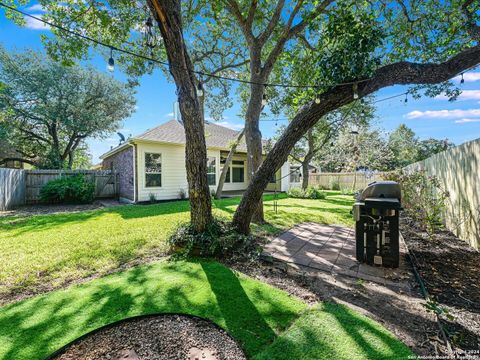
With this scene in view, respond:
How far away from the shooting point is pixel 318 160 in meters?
30.0

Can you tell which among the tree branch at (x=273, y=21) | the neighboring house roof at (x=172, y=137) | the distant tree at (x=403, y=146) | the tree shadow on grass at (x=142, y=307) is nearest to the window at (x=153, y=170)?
the neighboring house roof at (x=172, y=137)

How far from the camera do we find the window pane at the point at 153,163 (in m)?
10.4

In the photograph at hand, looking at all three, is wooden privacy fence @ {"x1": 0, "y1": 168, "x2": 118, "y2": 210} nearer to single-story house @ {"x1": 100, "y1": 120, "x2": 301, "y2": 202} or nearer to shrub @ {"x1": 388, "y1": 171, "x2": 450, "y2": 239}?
single-story house @ {"x1": 100, "y1": 120, "x2": 301, "y2": 202}

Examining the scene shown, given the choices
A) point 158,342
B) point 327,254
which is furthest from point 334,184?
point 158,342

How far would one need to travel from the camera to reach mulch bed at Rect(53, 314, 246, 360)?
174 cm

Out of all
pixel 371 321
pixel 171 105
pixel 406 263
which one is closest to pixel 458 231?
pixel 406 263

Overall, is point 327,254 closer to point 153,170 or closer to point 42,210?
point 153,170

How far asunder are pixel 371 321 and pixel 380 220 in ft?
5.16

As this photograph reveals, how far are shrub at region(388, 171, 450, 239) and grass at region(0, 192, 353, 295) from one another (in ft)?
5.38

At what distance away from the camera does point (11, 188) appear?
29.7ft

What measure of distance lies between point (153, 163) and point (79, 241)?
6.29 metres

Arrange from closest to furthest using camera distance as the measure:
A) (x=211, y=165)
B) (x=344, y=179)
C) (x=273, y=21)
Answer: (x=273, y=21) → (x=211, y=165) → (x=344, y=179)

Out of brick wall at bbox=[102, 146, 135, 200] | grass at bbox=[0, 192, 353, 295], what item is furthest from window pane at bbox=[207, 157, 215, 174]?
grass at bbox=[0, 192, 353, 295]

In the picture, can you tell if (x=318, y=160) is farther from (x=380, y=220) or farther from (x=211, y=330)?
(x=211, y=330)
